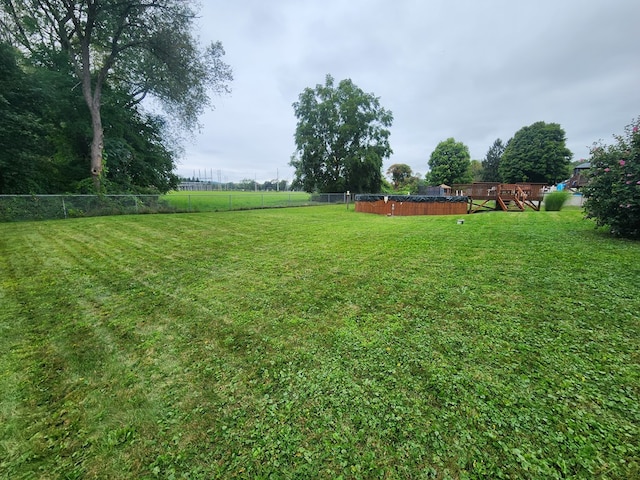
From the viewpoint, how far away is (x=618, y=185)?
5.12m

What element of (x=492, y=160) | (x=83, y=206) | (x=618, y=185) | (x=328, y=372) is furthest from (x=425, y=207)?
(x=492, y=160)

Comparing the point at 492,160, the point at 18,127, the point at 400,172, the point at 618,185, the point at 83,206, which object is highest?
the point at 492,160

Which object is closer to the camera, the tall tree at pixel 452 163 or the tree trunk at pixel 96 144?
the tree trunk at pixel 96 144

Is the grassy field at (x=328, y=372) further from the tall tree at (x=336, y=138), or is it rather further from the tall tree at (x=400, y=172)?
the tall tree at (x=400, y=172)

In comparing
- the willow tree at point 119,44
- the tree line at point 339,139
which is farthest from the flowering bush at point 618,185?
the tree line at point 339,139

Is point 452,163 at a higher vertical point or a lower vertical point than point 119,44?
lower

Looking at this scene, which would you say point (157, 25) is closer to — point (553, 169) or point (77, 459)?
point (77, 459)

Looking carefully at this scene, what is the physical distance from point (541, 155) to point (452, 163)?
442 inches

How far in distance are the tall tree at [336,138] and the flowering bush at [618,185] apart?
23.7 meters

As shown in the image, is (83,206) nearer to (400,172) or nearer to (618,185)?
(618,185)

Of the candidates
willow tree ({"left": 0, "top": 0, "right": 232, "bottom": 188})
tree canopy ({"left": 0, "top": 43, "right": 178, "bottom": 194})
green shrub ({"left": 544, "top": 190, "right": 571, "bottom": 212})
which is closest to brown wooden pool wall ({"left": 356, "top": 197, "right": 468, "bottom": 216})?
green shrub ({"left": 544, "top": 190, "right": 571, "bottom": 212})

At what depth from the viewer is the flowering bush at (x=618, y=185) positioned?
5.01 meters

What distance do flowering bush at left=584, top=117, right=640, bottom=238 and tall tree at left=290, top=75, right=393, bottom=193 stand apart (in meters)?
23.7

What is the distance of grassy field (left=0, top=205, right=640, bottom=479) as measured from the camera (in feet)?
4.37
